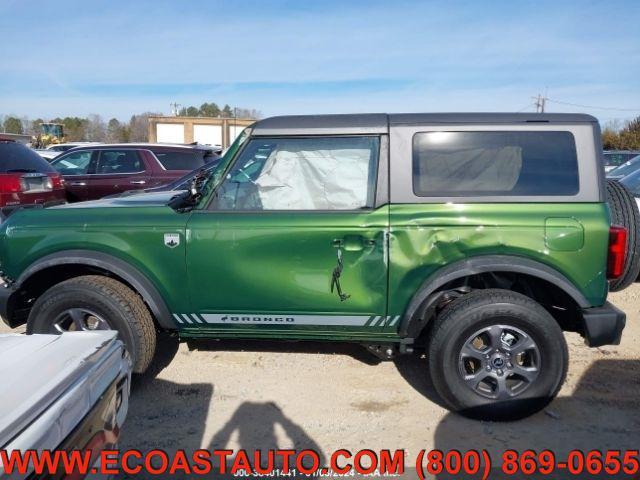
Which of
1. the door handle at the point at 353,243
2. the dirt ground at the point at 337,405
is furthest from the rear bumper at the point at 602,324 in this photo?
the door handle at the point at 353,243

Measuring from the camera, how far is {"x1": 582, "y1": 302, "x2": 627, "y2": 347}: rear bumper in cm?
304

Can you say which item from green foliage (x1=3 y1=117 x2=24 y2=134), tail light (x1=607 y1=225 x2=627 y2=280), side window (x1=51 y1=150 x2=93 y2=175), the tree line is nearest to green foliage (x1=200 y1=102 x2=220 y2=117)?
the tree line

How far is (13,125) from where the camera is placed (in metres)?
66.8

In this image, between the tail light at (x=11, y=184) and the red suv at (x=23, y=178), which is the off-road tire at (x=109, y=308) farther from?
the tail light at (x=11, y=184)

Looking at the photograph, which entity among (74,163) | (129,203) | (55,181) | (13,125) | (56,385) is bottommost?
(56,385)

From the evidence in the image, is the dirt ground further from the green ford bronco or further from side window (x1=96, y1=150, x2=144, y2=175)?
side window (x1=96, y1=150, x2=144, y2=175)

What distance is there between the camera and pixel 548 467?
2773 millimetres

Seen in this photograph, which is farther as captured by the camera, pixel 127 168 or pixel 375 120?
pixel 127 168

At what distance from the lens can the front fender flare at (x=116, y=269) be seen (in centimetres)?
333

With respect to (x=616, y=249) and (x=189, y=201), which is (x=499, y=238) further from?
(x=189, y=201)

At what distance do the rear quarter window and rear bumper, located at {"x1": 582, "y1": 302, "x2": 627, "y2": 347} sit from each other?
730cm

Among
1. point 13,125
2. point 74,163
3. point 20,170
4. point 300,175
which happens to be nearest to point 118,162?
point 74,163

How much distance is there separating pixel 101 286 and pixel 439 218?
2285 millimetres

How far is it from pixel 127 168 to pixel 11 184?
9.42 ft
